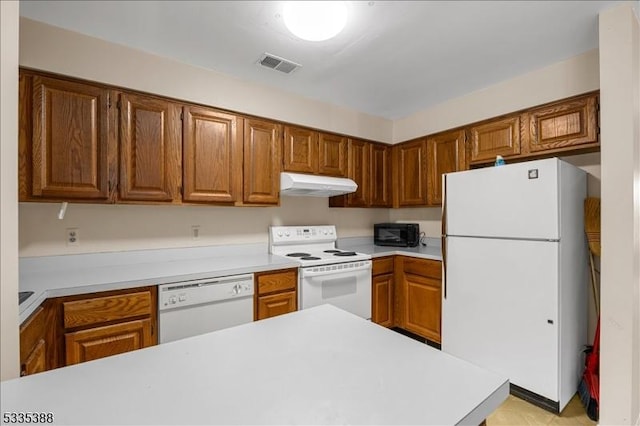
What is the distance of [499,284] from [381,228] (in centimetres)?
153

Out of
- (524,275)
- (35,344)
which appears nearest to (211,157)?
(35,344)

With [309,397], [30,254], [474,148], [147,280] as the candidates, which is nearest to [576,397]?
[474,148]

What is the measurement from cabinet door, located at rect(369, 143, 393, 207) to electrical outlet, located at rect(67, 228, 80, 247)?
256 centimetres

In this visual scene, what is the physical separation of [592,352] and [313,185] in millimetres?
2320

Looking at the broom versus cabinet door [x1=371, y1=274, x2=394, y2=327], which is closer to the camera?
the broom

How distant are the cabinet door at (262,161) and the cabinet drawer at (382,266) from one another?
112cm

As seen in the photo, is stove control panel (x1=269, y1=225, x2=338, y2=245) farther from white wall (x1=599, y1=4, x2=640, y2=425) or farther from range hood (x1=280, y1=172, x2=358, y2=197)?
white wall (x1=599, y1=4, x2=640, y2=425)

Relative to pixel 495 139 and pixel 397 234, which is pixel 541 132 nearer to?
pixel 495 139

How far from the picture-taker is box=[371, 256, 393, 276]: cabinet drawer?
2781 mm

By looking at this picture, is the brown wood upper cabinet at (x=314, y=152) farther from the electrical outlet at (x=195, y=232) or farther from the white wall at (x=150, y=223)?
the electrical outlet at (x=195, y=232)

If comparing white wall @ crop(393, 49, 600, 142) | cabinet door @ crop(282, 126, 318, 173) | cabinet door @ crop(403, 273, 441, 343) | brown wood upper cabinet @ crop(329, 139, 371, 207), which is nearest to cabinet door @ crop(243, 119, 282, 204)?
cabinet door @ crop(282, 126, 318, 173)

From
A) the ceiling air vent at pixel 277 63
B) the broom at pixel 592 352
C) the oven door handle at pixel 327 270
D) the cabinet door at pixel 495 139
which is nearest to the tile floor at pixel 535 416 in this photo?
the broom at pixel 592 352

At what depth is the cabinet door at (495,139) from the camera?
2445mm

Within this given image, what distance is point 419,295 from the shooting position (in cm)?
272
